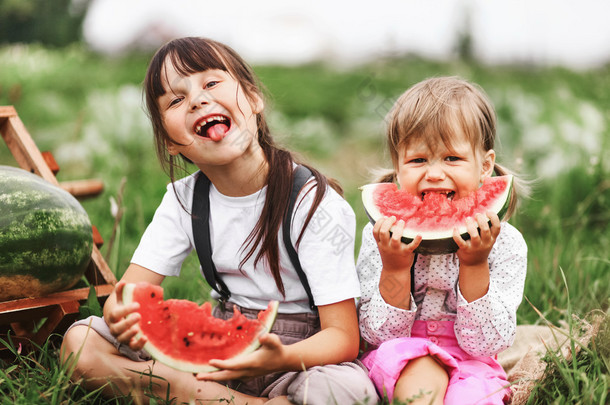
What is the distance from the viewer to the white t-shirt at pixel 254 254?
8.15 ft

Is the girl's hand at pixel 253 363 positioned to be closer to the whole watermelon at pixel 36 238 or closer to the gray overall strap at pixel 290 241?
the gray overall strap at pixel 290 241

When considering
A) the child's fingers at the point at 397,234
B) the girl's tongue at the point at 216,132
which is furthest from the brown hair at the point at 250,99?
the child's fingers at the point at 397,234

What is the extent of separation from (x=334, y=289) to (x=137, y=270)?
88cm

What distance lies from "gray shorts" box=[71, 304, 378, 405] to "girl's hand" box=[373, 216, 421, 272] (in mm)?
457

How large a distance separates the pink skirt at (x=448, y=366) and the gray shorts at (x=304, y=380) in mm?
74

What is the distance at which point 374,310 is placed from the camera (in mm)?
2516

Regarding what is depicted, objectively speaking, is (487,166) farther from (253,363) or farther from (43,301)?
(43,301)

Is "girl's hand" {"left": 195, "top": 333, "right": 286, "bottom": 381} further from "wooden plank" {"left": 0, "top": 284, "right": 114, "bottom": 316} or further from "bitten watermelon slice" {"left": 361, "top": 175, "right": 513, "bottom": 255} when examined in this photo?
"wooden plank" {"left": 0, "top": 284, "right": 114, "bottom": 316}

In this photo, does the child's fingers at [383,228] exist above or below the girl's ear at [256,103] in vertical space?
below

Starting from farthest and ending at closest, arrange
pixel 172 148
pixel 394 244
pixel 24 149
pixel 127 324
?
pixel 24 149 < pixel 172 148 < pixel 394 244 < pixel 127 324

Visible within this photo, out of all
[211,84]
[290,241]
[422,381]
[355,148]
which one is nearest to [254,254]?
[290,241]

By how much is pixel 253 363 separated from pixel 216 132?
91 centimetres

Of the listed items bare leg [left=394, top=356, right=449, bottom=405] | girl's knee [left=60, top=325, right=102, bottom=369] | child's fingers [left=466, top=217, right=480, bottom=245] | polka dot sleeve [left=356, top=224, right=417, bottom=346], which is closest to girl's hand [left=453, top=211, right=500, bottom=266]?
child's fingers [left=466, top=217, right=480, bottom=245]

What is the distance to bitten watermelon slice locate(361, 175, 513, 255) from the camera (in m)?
2.33
